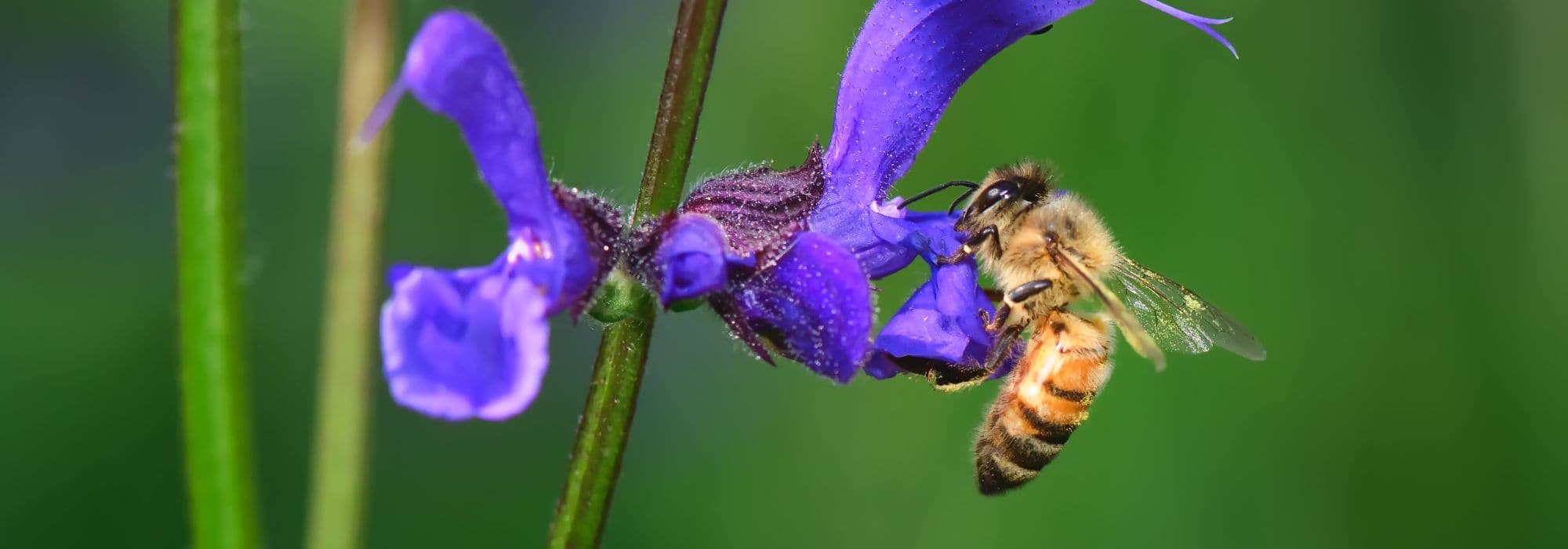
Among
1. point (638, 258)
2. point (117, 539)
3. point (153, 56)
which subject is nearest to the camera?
point (638, 258)

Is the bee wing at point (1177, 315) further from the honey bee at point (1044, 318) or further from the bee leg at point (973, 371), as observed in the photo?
the bee leg at point (973, 371)

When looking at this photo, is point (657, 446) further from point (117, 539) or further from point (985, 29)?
point (985, 29)

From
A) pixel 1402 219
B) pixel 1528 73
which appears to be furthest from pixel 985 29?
pixel 1528 73

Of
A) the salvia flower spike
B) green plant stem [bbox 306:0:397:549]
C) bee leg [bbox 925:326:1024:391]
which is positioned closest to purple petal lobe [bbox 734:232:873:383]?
the salvia flower spike

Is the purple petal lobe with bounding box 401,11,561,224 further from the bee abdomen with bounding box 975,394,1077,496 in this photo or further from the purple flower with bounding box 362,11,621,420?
the bee abdomen with bounding box 975,394,1077,496

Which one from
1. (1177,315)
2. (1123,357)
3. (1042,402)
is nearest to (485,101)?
(1042,402)

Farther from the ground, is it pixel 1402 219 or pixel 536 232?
pixel 1402 219
